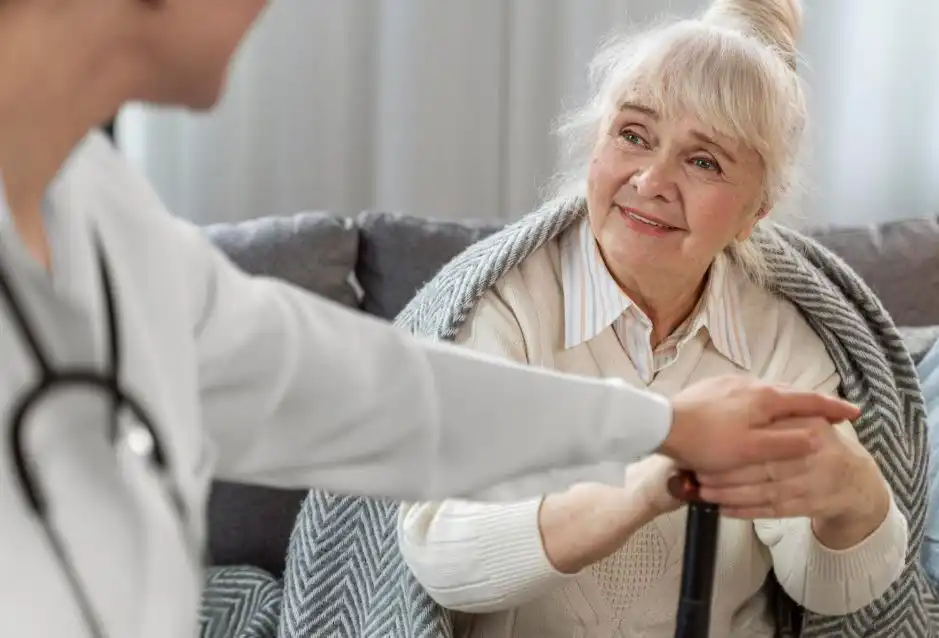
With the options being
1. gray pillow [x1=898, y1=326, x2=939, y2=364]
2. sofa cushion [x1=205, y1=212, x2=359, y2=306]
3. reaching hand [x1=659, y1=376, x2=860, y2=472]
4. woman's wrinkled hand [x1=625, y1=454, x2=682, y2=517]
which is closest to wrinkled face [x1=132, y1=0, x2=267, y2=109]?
reaching hand [x1=659, y1=376, x2=860, y2=472]

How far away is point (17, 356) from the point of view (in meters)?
0.65

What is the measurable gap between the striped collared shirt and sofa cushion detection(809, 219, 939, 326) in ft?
1.84

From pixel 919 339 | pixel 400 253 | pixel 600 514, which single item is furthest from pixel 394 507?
pixel 919 339

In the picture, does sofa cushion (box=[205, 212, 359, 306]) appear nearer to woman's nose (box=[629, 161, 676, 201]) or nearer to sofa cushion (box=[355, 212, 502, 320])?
A: sofa cushion (box=[355, 212, 502, 320])

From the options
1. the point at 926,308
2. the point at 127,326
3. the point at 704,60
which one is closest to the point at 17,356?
the point at 127,326

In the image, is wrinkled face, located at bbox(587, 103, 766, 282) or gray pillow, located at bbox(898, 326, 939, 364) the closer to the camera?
wrinkled face, located at bbox(587, 103, 766, 282)

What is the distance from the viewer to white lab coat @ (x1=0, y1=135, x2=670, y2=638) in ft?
2.15

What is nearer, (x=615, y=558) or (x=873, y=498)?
(x=873, y=498)

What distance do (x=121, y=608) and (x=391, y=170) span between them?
1819 mm

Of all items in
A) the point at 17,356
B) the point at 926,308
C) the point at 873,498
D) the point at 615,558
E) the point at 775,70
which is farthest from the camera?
the point at 926,308

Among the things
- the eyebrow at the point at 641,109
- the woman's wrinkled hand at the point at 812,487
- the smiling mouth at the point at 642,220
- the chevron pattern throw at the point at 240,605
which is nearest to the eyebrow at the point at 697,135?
the eyebrow at the point at 641,109

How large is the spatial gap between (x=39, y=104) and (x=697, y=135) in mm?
1027

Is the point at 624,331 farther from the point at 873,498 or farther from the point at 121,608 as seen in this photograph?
the point at 121,608

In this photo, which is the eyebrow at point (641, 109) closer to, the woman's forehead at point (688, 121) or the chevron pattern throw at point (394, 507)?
the woman's forehead at point (688, 121)
